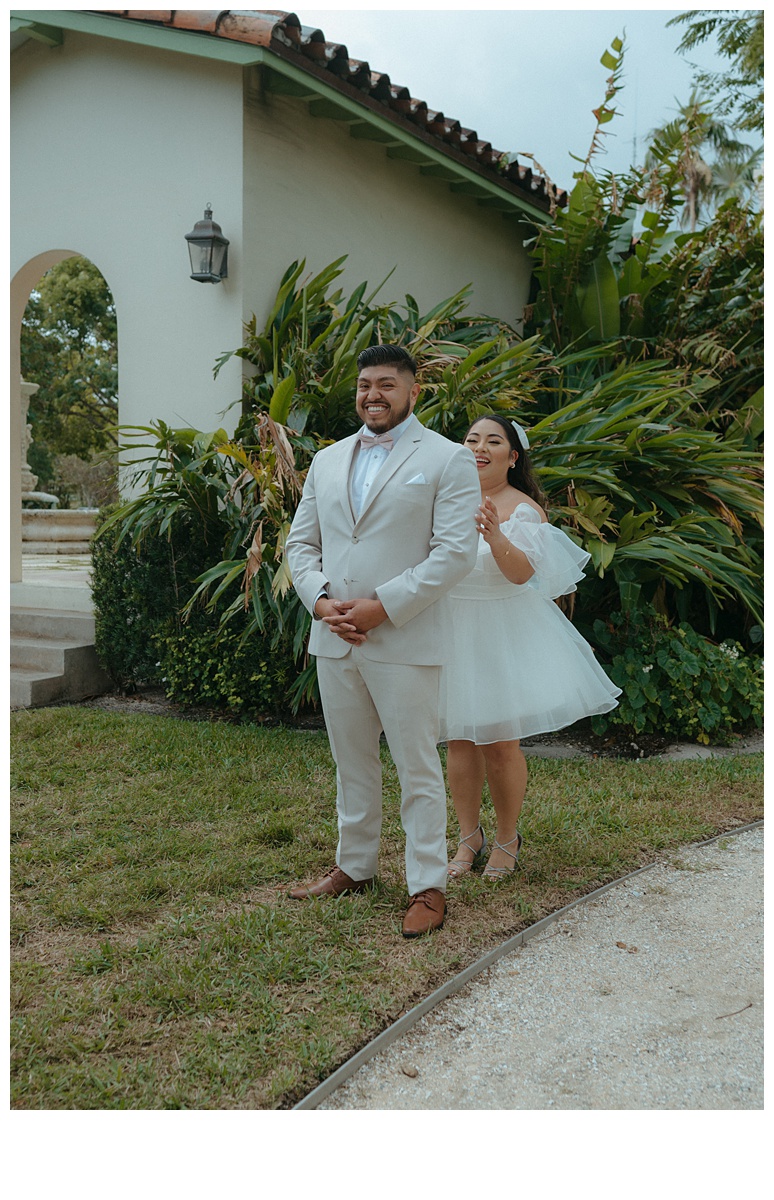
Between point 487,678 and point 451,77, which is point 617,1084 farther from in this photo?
point 451,77

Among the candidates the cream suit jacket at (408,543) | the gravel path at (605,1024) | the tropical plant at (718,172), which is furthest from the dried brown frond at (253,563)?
the tropical plant at (718,172)

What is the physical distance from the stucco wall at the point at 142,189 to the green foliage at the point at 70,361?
16201mm

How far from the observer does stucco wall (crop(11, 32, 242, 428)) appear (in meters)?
6.69

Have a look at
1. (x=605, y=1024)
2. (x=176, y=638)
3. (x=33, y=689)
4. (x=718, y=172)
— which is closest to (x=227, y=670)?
(x=176, y=638)

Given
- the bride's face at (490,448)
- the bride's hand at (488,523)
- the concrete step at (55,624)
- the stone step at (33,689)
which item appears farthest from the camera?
the concrete step at (55,624)

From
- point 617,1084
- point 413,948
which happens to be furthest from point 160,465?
point 617,1084

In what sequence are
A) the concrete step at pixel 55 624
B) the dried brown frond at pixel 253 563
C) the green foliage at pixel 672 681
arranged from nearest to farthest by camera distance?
the dried brown frond at pixel 253 563 → the green foliage at pixel 672 681 → the concrete step at pixel 55 624

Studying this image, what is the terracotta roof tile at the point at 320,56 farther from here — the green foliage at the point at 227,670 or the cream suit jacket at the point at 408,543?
the cream suit jacket at the point at 408,543

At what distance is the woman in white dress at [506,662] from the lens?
3639mm

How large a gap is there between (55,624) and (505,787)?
4.62 meters

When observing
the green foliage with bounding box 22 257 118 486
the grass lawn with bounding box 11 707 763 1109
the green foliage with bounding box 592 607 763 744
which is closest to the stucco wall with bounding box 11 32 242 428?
the grass lawn with bounding box 11 707 763 1109

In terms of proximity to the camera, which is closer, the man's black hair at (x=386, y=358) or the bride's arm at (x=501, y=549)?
the man's black hair at (x=386, y=358)

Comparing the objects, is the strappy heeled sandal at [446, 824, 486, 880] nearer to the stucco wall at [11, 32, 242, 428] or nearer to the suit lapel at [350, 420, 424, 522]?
the suit lapel at [350, 420, 424, 522]

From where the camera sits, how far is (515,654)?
3.75 meters
